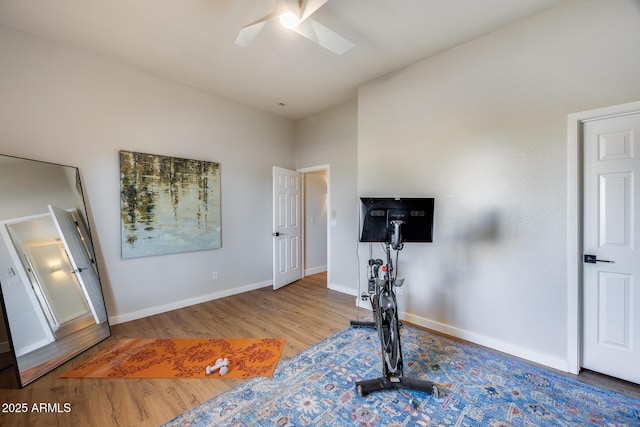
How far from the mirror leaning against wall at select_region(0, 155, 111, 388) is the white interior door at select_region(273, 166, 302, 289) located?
2201 millimetres

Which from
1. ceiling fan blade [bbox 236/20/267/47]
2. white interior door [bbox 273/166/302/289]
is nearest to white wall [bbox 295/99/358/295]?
white interior door [bbox 273/166/302/289]

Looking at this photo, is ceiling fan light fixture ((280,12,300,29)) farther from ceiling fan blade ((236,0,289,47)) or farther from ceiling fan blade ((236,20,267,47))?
ceiling fan blade ((236,20,267,47))

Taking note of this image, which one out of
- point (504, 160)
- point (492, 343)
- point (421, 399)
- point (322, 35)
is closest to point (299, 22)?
point (322, 35)

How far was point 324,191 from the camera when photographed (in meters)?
5.46

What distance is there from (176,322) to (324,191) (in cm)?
359

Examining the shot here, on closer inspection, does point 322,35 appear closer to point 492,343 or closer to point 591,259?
point 591,259

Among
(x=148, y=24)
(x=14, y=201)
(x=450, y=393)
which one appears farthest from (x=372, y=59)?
(x=14, y=201)

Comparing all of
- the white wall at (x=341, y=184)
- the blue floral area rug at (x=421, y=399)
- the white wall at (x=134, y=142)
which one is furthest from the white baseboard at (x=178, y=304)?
the blue floral area rug at (x=421, y=399)

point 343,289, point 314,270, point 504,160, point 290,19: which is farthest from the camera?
point 314,270

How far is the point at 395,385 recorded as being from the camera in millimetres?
1732

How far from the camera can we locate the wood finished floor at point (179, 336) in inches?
62.2

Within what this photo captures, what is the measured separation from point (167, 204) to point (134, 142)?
81 cm

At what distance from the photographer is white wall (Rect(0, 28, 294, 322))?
236 cm

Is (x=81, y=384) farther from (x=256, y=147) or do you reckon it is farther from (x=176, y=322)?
(x=256, y=147)
